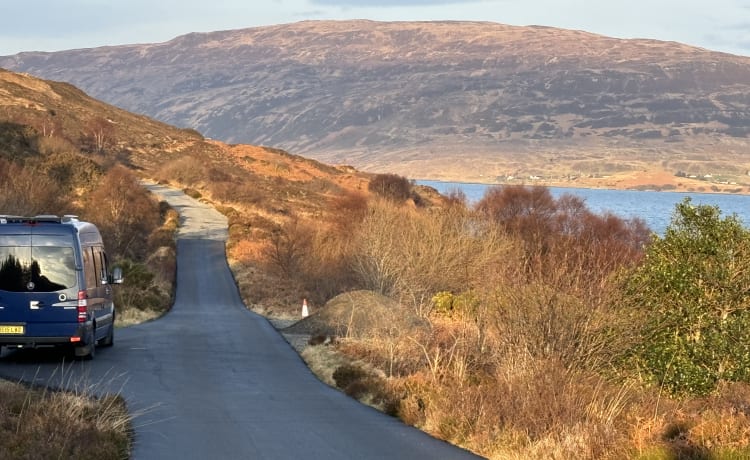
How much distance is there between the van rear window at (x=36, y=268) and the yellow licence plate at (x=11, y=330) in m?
0.66

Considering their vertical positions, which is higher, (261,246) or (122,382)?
(122,382)

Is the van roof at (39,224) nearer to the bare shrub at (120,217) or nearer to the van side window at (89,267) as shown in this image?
the van side window at (89,267)

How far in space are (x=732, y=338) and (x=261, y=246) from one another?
2031 inches

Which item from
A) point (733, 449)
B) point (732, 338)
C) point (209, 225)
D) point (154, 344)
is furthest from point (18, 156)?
point (733, 449)

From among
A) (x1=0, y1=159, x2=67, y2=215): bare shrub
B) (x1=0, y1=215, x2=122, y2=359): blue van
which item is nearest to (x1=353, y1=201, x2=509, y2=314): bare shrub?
(x1=0, y1=159, x2=67, y2=215): bare shrub

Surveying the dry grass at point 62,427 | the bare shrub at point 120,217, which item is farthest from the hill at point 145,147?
the dry grass at point 62,427

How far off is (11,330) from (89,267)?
1.88m

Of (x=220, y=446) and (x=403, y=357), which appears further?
(x=403, y=357)

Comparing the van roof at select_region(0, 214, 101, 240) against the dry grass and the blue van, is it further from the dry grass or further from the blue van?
the dry grass

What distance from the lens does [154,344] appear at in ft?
82.9

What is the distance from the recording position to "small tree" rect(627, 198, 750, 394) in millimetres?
18359

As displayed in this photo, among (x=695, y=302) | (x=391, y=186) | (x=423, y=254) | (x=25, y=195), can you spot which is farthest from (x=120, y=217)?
(x=391, y=186)

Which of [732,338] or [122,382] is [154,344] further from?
[732,338]

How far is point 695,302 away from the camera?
20047mm
